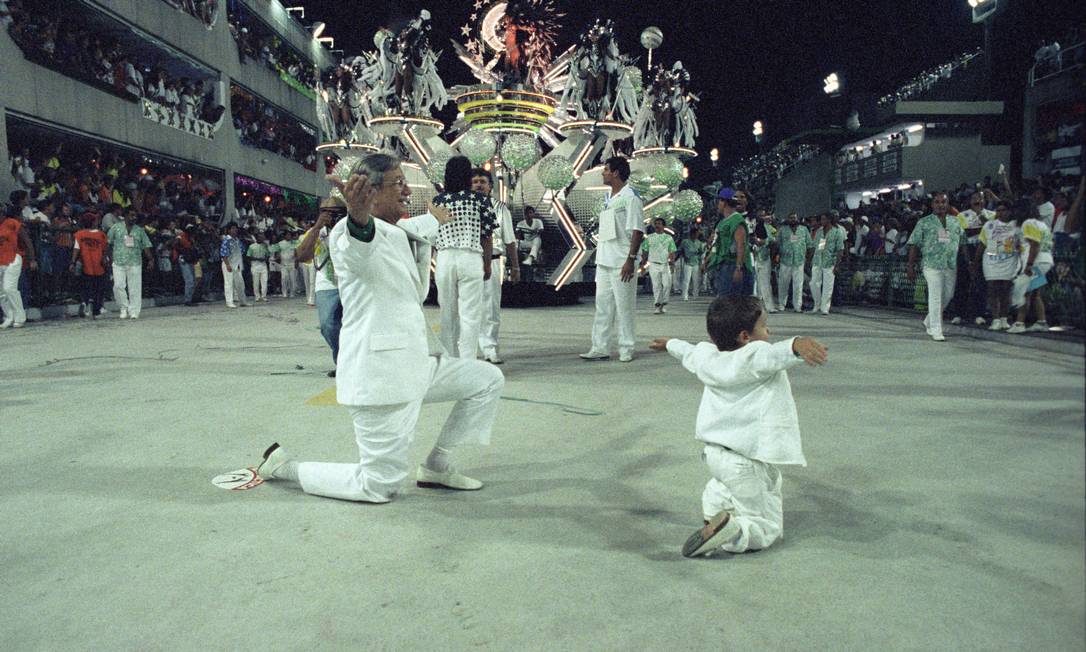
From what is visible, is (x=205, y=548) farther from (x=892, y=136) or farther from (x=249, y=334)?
(x=892, y=136)

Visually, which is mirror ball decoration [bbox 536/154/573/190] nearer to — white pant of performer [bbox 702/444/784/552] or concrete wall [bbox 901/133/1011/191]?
white pant of performer [bbox 702/444/784/552]

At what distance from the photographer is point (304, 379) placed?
664 centimetres

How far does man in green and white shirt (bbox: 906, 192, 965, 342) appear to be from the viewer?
28.3 feet

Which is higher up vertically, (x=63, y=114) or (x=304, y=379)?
(x=63, y=114)

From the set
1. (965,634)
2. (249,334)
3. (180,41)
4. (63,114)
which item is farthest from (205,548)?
(180,41)

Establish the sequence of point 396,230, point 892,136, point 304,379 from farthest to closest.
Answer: point 892,136 → point 304,379 → point 396,230

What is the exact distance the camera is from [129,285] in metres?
13.7

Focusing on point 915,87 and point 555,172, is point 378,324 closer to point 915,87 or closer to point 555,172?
point 555,172

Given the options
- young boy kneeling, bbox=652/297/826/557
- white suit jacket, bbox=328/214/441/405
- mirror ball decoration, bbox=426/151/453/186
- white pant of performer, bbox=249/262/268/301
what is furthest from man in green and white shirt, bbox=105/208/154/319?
young boy kneeling, bbox=652/297/826/557

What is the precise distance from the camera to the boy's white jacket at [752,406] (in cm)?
267

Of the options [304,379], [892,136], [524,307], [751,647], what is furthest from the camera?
[892,136]

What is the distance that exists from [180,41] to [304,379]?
21.3 m

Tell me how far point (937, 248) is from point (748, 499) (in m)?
7.35

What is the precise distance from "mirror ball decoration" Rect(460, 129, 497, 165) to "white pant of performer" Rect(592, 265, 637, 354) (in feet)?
28.0
